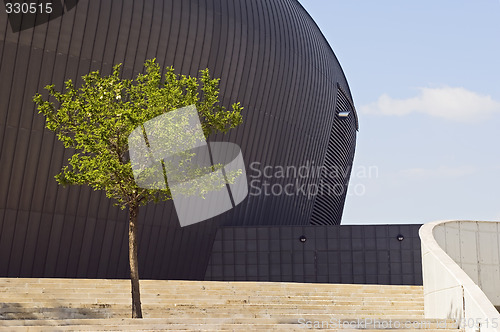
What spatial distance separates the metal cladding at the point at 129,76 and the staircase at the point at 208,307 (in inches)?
264

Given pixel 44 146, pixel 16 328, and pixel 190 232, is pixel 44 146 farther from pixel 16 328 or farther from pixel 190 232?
pixel 16 328

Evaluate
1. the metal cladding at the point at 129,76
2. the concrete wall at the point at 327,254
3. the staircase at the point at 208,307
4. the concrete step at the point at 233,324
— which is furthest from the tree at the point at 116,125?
the concrete wall at the point at 327,254

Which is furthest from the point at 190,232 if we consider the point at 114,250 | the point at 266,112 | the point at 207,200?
the point at 266,112

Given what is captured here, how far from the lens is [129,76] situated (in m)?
28.6

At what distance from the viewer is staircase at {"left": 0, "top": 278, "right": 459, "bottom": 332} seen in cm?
1606

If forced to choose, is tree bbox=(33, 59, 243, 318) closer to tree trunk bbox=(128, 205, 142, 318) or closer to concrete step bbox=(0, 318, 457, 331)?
tree trunk bbox=(128, 205, 142, 318)

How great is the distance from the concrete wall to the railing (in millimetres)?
10495

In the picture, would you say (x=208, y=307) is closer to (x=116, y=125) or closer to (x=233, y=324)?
(x=233, y=324)

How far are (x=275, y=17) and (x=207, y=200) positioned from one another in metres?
7.94

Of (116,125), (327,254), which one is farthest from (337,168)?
(116,125)

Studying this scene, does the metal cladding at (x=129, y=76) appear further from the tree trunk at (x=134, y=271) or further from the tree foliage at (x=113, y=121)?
the tree trunk at (x=134, y=271)

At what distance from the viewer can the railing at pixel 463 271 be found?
15.4 meters

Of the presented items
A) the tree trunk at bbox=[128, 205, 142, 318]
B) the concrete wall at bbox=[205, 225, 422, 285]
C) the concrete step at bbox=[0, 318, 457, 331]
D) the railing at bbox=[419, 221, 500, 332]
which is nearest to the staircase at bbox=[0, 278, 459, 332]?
the concrete step at bbox=[0, 318, 457, 331]

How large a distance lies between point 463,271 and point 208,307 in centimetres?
644
